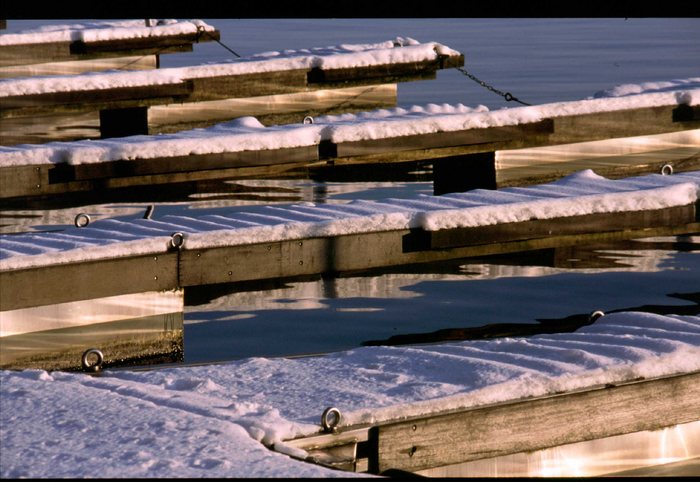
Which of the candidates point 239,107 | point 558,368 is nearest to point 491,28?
point 239,107

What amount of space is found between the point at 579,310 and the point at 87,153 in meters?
3.57

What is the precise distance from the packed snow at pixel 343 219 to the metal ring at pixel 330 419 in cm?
256

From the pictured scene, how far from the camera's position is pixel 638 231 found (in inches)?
317

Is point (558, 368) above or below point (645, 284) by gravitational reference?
above

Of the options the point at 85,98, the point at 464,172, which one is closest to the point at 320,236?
the point at 464,172

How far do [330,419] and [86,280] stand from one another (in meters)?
2.58

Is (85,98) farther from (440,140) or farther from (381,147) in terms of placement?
(440,140)

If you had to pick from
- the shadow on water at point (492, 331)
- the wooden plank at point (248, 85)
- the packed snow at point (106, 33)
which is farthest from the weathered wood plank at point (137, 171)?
the packed snow at point (106, 33)

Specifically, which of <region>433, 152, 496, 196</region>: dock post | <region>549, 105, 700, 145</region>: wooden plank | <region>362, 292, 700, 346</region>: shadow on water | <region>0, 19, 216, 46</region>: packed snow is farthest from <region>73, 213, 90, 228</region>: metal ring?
<region>0, 19, 216, 46</region>: packed snow

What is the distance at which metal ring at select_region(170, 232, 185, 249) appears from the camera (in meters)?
6.71

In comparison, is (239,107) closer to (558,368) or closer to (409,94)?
(409,94)
